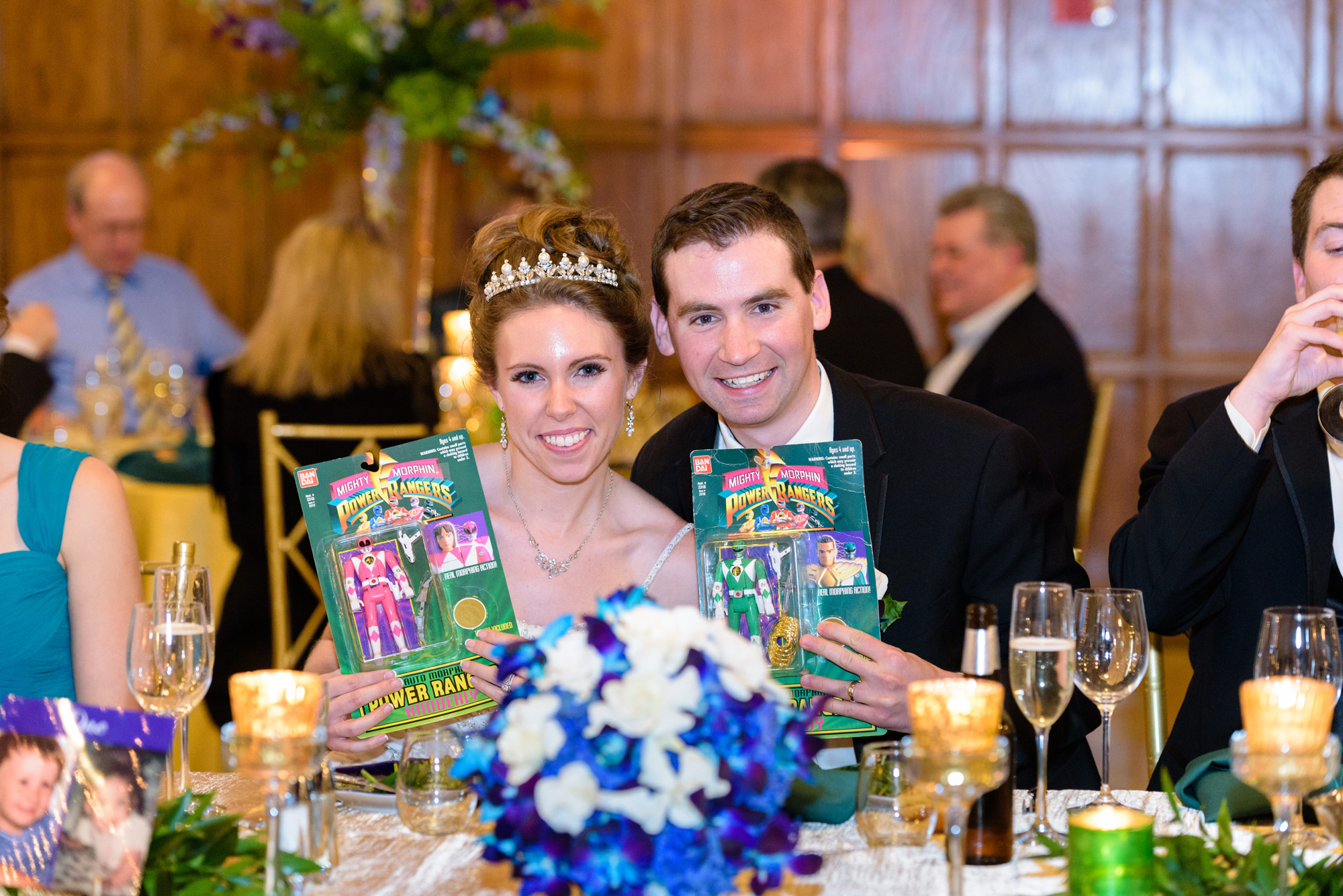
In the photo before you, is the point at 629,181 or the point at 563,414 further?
the point at 629,181

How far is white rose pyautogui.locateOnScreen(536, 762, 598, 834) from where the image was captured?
1184 mm

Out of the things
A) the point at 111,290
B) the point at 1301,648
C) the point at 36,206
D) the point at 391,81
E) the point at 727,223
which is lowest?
the point at 1301,648

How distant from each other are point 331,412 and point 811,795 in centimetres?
293

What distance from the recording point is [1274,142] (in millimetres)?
5910

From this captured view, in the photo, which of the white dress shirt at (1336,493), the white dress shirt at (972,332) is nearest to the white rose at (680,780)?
the white dress shirt at (1336,493)

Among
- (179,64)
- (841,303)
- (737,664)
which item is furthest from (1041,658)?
(179,64)

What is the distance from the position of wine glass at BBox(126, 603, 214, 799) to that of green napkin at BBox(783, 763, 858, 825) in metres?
0.72

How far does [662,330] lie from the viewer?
7.90 feet

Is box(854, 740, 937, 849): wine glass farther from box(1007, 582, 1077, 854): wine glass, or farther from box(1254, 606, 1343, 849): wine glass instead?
box(1254, 606, 1343, 849): wine glass

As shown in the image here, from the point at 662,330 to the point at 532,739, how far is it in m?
1.27

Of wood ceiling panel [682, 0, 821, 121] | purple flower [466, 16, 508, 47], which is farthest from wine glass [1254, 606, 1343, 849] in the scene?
wood ceiling panel [682, 0, 821, 121]

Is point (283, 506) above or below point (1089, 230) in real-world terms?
below

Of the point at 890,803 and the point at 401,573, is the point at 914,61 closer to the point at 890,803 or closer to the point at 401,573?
the point at 401,573

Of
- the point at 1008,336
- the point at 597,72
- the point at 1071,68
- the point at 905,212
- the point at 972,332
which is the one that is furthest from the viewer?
the point at 597,72
